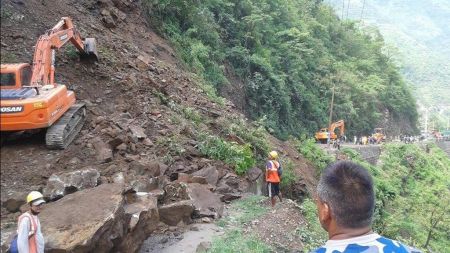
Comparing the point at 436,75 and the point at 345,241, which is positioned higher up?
the point at 345,241

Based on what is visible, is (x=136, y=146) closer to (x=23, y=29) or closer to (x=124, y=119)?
(x=124, y=119)

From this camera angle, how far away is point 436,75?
505 ft

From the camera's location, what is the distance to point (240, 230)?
984cm

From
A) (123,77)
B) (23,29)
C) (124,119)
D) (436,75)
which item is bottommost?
(436,75)

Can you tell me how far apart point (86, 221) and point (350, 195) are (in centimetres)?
436

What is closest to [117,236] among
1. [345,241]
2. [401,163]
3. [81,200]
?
[81,200]

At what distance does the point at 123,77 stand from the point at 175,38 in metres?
10.8

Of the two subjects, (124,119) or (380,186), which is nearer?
(124,119)

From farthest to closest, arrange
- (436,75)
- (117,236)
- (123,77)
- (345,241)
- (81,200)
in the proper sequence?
(436,75), (123,77), (117,236), (81,200), (345,241)

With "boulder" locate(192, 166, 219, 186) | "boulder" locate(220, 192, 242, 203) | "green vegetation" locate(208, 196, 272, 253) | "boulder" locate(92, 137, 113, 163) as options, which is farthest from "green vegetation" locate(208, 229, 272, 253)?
"boulder" locate(192, 166, 219, 186)

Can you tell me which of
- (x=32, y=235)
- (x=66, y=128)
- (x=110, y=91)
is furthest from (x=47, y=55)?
(x=32, y=235)

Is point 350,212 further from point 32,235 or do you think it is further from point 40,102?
point 40,102

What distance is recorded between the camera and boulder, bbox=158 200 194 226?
9484mm

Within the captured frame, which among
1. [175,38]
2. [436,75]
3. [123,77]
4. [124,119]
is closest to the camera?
[124,119]
